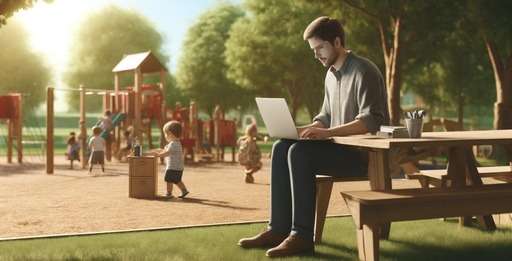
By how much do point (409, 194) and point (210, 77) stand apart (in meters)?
45.1

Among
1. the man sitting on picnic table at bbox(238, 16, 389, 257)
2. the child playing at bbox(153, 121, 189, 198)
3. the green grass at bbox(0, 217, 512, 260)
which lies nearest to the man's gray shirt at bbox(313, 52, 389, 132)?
the man sitting on picnic table at bbox(238, 16, 389, 257)

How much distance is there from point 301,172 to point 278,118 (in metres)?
0.49

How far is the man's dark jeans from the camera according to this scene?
5.22m

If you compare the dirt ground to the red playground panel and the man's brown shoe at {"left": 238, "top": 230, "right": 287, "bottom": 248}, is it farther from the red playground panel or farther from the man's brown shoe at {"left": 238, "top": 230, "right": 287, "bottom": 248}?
the red playground panel

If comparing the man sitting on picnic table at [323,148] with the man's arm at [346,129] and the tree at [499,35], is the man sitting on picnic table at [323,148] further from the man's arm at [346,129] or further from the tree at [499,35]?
the tree at [499,35]

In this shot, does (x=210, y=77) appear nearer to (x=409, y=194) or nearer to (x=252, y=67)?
(x=252, y=67)

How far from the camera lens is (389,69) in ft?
65.2

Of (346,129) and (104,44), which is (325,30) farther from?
(104,44)

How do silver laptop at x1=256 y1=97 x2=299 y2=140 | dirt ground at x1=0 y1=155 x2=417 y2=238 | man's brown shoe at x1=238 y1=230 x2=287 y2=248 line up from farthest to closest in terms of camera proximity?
dirt ground at x1=0 y1=155 x2=417 y2=238 → man's brown shoe at x1=238 y1=230 x2=287 y2=248 → silver laptop at x1=256 y1=97 x2=299 y2=140

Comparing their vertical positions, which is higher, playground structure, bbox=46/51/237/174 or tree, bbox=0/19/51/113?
tree, bbox=0/19/51/113

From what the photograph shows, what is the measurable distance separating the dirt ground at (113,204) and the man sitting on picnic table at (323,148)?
2.39 metres

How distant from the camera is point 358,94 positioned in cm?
534

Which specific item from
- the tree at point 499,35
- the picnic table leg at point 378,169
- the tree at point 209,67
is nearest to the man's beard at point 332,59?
the picnic table leg at point 378,169

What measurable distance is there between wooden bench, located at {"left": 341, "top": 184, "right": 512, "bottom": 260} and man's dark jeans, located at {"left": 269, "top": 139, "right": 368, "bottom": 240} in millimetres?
472
